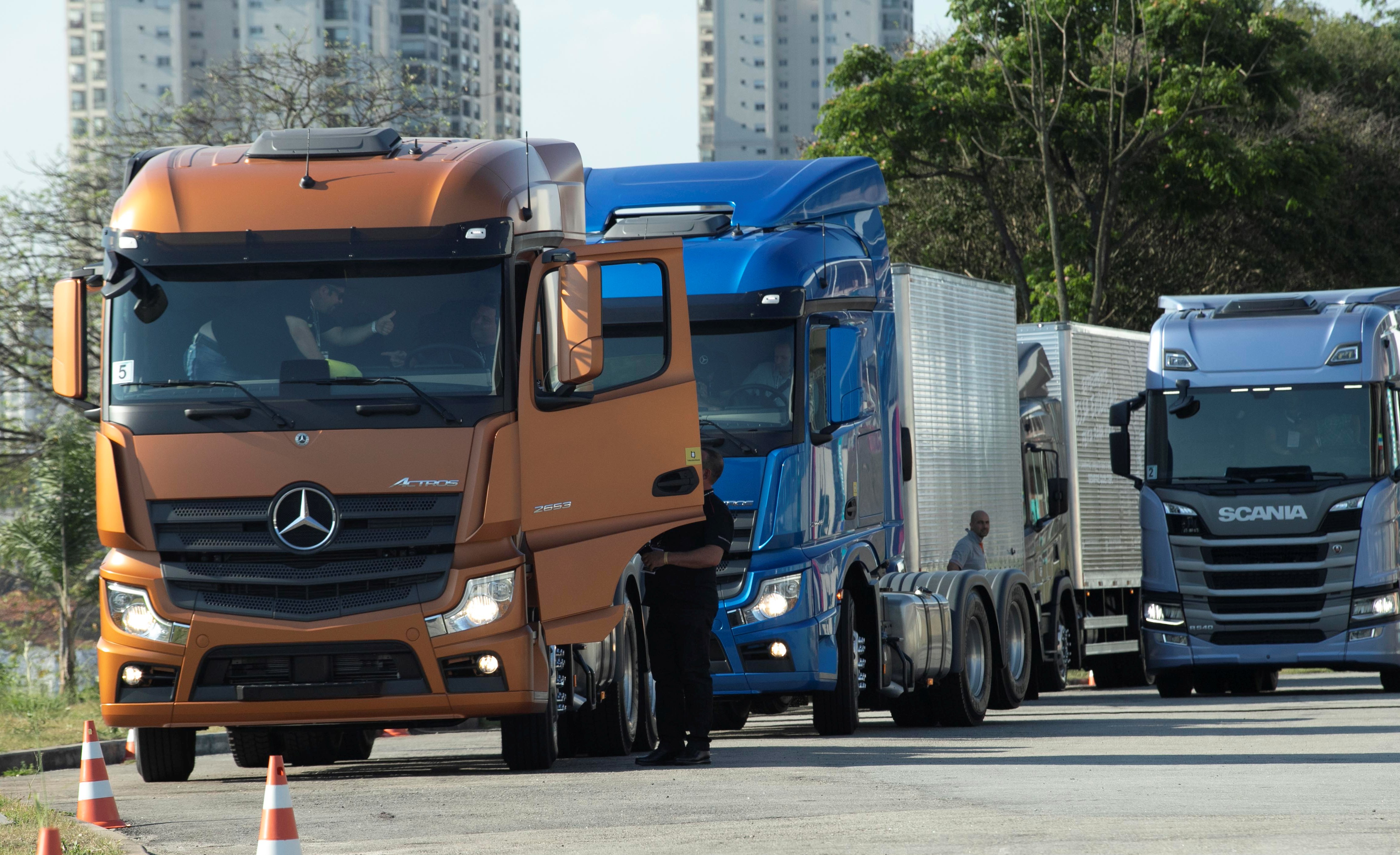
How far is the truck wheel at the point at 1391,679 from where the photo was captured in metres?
19.5

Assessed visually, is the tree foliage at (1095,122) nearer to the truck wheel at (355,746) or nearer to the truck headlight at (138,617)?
the truck wheel at (355,746)

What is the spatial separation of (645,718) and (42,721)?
21.8 feet

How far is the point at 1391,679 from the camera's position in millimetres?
19984

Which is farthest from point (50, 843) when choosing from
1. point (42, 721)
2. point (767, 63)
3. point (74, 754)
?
point (767, 63)

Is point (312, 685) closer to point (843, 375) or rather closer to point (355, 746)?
point (355, 746)

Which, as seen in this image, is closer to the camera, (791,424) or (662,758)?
(662,758)

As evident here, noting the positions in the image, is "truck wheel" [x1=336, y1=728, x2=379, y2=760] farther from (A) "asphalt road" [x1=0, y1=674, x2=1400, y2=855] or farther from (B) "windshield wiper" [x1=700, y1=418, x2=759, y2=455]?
(B) "windshield wiper" [x1=700, y1=418, x2=759, y2=455]

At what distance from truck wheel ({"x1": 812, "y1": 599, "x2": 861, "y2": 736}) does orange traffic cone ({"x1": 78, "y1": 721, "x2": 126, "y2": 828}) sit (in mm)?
5493

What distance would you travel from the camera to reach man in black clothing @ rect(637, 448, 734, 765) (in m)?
11.7

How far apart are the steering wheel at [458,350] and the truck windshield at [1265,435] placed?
10356mm

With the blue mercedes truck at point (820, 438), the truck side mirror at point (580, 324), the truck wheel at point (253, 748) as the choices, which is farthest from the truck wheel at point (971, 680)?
the truck side mirror at point (580, 324)

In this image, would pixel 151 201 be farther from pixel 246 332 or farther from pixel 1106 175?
pixel 1106 175

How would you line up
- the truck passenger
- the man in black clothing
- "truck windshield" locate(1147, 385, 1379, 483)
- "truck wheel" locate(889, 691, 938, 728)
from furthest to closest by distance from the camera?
"truck windshield" locate(1147, 385, 1379, 483) → the truck passenger → "truck wheel" locate(889, 691, 938, 728) → the man in black clothing

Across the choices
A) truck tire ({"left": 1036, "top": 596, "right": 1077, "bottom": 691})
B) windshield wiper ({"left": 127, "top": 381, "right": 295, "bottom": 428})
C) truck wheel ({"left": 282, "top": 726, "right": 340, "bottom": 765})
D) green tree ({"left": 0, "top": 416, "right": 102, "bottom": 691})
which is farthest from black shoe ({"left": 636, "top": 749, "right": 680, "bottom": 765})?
green tree ({"left": 0, "top": 416, "right": 102, "bottom": 691})
